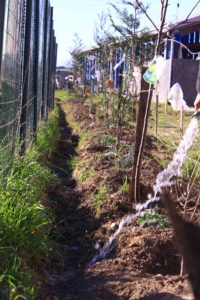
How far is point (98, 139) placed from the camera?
972 cm

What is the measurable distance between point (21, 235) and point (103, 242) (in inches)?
43.0

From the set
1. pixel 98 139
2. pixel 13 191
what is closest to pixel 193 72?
pixel 98 139

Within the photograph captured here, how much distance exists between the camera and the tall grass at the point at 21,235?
3.31 m

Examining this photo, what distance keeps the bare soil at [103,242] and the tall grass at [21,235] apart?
169 mm

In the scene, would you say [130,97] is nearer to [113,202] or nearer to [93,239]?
[113,202]

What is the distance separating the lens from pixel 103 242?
15.9 feet

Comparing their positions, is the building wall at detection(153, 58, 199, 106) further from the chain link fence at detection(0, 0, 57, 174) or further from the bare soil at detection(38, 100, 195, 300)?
the chain link fence at detection(0, 0, 57, 174)

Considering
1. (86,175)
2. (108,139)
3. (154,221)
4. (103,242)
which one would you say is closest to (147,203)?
(154,221)

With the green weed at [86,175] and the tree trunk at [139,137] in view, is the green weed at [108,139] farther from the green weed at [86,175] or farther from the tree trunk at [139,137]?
the tree trunk at [139,137]

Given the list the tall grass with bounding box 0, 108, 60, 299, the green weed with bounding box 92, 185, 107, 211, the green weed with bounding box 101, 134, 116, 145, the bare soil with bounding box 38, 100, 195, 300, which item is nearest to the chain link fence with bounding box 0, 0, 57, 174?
the tall grass with bounding box 0, 108, 60, 299

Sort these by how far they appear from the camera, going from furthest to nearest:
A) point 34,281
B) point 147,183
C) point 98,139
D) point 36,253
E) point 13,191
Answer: point 98,139 → point 147,183 → point 13,191 → point 36,253 → point 34,281

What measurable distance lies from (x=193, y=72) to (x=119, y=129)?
15423 mm

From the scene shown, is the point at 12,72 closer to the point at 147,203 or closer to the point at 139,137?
the point at 139,137

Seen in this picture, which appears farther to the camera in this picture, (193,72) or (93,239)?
(193,72)
